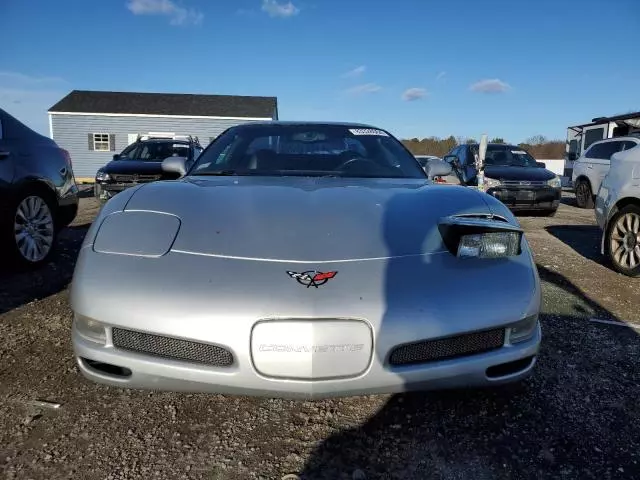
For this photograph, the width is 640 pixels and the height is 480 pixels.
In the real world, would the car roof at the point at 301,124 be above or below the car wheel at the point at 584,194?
above

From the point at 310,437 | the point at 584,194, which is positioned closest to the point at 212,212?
the point at 310,437

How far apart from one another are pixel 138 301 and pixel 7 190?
355 cm

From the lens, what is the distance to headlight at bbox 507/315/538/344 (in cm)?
196

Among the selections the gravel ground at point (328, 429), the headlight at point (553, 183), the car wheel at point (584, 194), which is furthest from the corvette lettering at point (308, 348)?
the car wheel at point (584, 194)

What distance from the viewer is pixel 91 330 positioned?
1924 millimetres

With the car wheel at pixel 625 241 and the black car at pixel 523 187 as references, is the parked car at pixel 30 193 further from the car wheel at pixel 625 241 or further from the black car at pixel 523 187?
the black car at pixel 523 187

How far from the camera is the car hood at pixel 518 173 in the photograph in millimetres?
9820

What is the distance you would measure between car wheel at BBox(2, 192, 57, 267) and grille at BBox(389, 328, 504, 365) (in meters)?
4.18

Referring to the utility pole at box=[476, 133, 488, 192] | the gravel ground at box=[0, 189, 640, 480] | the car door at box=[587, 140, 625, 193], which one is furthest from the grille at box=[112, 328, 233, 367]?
the car door at box=[587, 140, 625, 193]

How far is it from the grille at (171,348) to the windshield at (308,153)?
4.62 feet

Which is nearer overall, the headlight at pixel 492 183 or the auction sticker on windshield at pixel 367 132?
the auction sticker on windshield at pixel 367 132

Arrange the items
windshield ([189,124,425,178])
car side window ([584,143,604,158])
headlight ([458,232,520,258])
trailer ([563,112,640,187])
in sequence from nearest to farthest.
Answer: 1. headlight ([458,232,520,258])
2. windshield ([189,124,425,178])
3. car side window ([584,143,604,158])
4. trailer ([563,112,640,187])

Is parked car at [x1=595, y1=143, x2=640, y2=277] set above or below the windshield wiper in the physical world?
below

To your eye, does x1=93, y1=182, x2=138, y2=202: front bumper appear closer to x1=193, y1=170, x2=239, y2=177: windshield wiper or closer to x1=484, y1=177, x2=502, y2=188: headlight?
x1=484, y1=177, x2=502, y2=188: headlight
